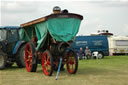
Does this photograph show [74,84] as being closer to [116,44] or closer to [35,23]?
A: [35,23]

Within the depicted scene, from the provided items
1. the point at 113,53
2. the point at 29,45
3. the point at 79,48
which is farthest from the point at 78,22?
the point at 113,53

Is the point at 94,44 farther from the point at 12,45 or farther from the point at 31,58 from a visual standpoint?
the point at 31,58

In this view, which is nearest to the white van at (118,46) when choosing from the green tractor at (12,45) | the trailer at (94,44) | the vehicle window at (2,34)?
the trailer at (94,44)

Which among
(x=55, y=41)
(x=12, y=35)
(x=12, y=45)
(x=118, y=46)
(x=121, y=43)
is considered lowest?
(x=118, y=46)

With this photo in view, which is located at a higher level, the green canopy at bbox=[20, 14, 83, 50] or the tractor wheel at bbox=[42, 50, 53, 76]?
the green canopy at bbox=[20, 14, 83, 50]

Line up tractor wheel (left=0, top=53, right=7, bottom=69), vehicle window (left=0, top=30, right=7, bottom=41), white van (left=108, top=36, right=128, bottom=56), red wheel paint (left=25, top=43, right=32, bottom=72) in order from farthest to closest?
white van (left=108, top=36, right=128, bottom=56) < vehicle window (left=0, top=30, right=7, bottom=41) < tractor wheel (left=0, top=53, right=7, bottom=69) < red wheel paint (left=25, top=43, right=32, bottom=72)

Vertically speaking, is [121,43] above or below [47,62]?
below

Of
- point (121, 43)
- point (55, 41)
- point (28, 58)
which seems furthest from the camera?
point (121, 43)

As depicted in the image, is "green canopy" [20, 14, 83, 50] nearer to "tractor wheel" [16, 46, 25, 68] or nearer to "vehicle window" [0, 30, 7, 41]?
"tractor wheel" [16, 46, 25, 68]

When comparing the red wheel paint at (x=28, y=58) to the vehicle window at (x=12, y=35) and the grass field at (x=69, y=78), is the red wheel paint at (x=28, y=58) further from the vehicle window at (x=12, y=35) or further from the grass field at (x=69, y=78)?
the vehicle window at (x=12, y=35)

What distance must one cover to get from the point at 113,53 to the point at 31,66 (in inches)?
783

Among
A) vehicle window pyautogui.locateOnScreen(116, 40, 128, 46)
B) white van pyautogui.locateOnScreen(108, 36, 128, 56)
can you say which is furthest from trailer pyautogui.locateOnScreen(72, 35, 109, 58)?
vehicle window pyautogui.locateOnScreen(116, 40, 128, 46)

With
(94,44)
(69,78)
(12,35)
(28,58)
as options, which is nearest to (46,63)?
(69,78)

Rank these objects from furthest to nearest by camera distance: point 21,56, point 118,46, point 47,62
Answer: point 118,46
point 21,56
point 47,62
